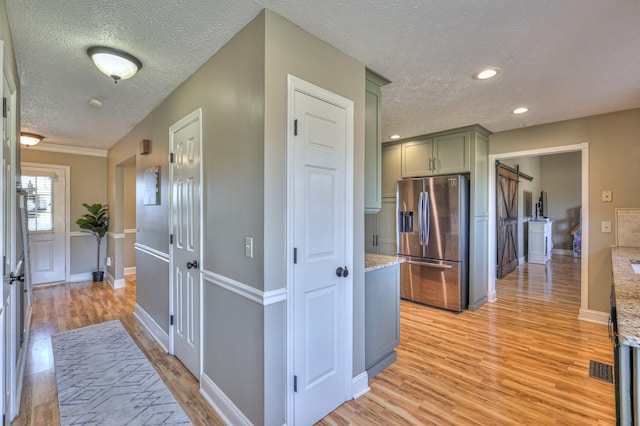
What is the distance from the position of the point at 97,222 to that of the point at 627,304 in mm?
6583

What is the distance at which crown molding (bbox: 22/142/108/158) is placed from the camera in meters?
4.95

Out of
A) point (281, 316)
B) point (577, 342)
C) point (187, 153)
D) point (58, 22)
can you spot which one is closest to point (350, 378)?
point (281, 316)

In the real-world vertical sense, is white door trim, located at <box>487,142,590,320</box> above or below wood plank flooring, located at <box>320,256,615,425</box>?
above

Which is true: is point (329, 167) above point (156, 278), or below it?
above

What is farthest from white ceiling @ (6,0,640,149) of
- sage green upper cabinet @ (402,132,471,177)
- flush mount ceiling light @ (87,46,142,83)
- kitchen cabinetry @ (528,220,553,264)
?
kitchen cabinetry @ (528,220,553,264)

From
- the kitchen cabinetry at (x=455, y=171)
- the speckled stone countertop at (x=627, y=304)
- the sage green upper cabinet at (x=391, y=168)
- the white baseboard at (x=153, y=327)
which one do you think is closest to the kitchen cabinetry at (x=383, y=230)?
the kitchen cabinetry at (x=455, y=171)

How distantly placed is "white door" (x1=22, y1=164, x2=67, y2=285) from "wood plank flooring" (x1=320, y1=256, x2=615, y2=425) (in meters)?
5.74

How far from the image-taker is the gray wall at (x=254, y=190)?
5.32 ft

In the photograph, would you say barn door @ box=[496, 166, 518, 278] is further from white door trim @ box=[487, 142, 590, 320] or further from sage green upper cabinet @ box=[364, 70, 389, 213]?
sage green upper cabinet @ box=[364, 70, 389, 213]

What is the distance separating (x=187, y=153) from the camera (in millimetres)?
2471

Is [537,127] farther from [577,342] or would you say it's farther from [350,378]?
[350,378]

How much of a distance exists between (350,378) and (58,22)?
9.40 feet

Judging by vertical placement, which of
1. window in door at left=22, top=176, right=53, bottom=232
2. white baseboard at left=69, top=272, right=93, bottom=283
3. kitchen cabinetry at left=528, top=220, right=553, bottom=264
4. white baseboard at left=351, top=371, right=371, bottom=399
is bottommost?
white baseboard at left=351, top=371, right=371, bottom=399

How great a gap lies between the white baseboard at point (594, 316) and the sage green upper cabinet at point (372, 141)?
3089mm
